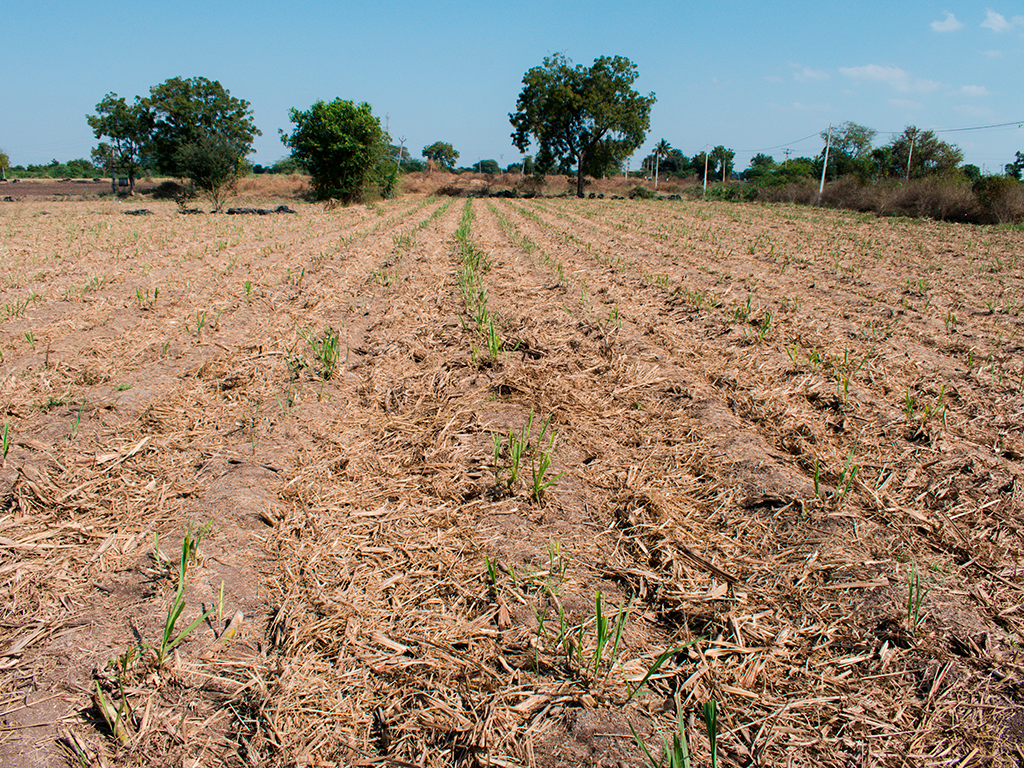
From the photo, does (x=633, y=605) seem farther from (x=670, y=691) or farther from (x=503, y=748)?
(x=503, y=748)

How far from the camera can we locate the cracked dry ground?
1641 millimetres

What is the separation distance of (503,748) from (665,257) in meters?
10.5

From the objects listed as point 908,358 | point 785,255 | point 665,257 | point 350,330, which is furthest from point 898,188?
point 350,330

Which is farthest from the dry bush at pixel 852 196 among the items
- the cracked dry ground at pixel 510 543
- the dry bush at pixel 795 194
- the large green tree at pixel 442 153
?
the large green tree at pixel 442 153

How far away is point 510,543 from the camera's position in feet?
8.11

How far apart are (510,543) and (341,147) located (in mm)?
29380

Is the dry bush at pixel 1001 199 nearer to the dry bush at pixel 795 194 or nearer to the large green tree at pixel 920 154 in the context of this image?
the dry bush at pixel 795 194

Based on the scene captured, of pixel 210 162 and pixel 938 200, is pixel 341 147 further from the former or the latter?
pixel 938 200

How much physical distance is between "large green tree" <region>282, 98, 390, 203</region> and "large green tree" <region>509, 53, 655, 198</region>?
69.8 feet

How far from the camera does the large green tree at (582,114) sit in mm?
45094

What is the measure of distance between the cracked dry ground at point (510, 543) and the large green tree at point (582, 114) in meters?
45.3

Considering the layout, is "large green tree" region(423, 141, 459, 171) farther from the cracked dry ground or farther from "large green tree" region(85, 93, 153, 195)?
the cracked dry ground

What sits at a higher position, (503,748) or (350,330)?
(350,330)

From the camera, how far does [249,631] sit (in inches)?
76.0
